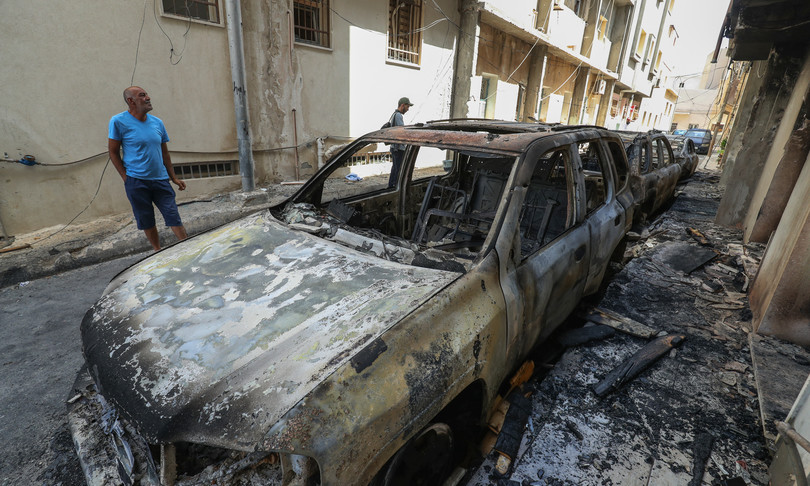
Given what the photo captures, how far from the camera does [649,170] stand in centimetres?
579

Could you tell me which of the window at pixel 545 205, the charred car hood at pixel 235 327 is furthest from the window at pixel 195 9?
the window at pixel 545 205

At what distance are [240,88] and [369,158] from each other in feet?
11.7

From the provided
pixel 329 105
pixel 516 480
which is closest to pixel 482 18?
pixel 329 105

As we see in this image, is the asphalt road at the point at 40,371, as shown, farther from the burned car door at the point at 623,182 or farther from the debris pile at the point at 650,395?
the burned car door at the point at 623,182

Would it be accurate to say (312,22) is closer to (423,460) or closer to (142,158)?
(142,158)

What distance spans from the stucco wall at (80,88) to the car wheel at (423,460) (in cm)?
579

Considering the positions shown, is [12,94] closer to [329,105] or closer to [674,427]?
[329,105]

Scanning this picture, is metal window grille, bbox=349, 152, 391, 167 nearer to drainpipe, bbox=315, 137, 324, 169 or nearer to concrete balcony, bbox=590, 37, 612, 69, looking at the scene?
drainpipe, bbox=315, 137, 324, 169

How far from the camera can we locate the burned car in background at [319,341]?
3.93 feet

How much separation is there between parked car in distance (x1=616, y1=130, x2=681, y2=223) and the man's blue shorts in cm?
527

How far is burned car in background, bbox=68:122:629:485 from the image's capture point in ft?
3.93

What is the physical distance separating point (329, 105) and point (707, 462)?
765 centimetres

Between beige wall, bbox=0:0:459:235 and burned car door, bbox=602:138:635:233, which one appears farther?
beige wall, bbox=0:0:459:235

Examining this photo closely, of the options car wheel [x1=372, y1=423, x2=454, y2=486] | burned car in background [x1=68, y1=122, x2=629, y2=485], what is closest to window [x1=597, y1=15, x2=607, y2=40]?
burned car in background [x1=68, y1=122, x2=629, y2=485]
